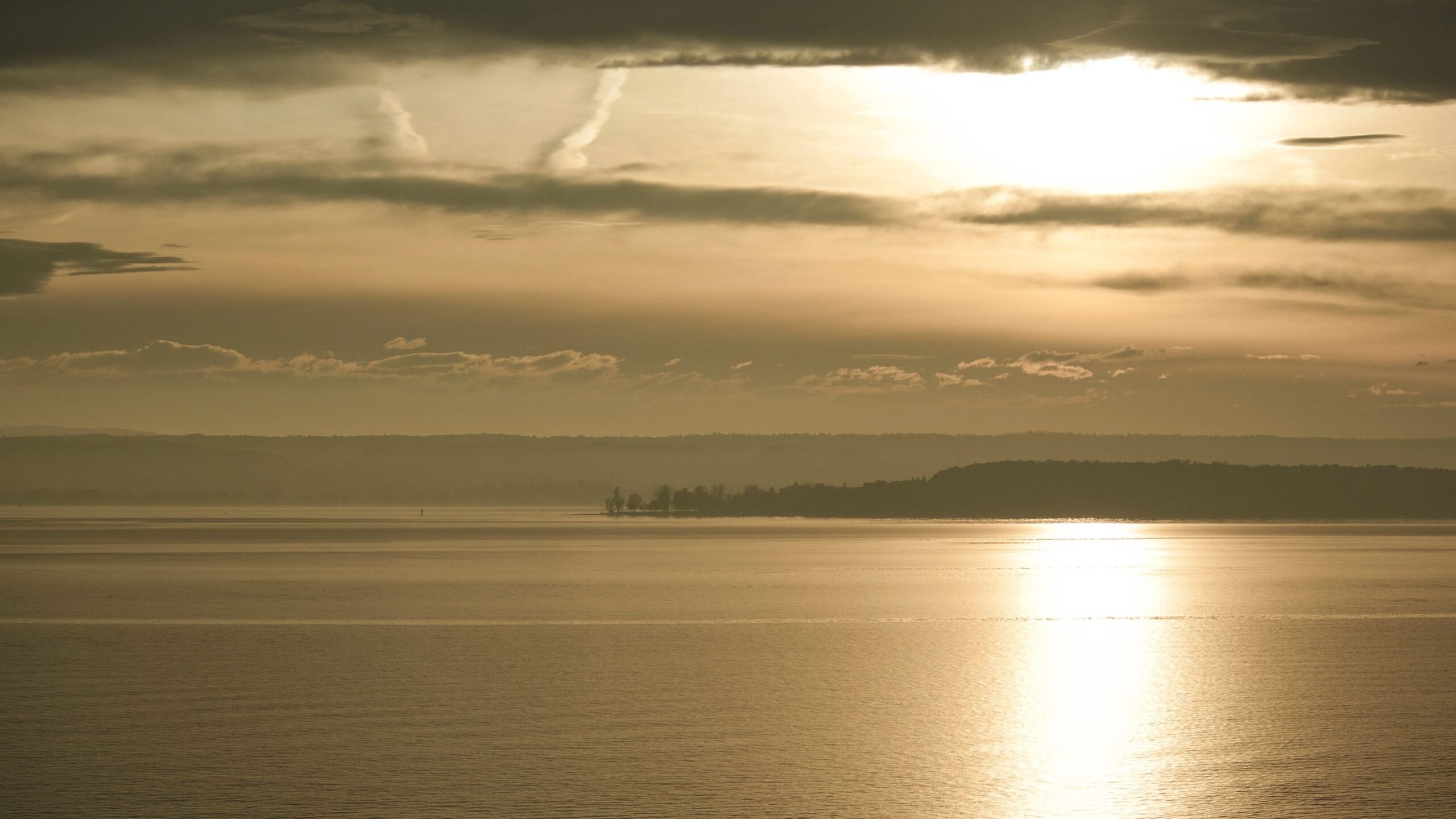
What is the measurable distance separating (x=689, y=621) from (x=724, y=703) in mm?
22775

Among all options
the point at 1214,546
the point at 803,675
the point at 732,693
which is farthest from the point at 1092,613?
the point at 1214,546

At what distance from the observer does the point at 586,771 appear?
24.8m

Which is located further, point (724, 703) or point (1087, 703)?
point (1087, 703)

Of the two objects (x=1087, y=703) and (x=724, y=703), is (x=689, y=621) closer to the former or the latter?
(x=724, y=703)

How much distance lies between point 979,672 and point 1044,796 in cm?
1669

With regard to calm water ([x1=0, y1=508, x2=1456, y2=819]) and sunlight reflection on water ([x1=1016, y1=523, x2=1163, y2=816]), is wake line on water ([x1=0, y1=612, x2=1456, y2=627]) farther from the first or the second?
sunlight reflection on water ([x1=1016, y1=523, x2=1163, y2=816])

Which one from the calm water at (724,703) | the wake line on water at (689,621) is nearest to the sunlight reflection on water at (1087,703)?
the calm water at (724,703)

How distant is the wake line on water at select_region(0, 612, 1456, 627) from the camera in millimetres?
54125

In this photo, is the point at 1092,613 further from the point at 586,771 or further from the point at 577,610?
the point at 586,771

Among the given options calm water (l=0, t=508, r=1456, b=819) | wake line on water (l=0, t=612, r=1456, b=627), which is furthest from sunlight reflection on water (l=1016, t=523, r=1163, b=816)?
wake line on water (l=0, t=612, r=1456, b=627)

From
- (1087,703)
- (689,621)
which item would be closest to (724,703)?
(1087,703)

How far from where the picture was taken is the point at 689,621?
55.9 meters

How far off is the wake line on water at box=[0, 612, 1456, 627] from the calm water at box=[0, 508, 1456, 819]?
0.32 m

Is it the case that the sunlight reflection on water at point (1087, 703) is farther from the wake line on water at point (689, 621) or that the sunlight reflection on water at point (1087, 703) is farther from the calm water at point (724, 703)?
the wake line on water at point (689, 621)
